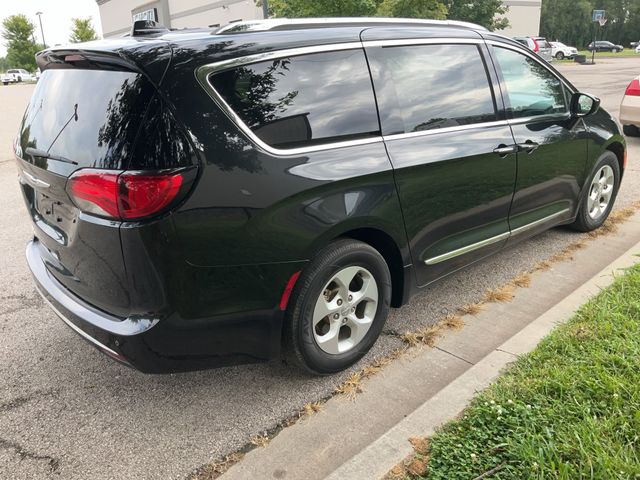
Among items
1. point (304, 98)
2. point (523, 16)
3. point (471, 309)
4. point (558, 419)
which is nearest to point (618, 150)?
point (471, 309)

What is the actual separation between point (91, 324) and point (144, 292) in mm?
383

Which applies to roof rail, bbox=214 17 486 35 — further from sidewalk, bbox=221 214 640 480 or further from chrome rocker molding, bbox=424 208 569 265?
sidewalk, bbox=221 214 640 480

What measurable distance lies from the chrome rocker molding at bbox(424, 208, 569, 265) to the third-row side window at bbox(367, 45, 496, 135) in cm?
78

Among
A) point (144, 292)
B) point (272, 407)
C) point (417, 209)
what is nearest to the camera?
point (144, 292)

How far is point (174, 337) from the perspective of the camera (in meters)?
2.27

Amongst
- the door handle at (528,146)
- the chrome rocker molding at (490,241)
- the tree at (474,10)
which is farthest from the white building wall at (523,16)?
the door handle at (528,146)

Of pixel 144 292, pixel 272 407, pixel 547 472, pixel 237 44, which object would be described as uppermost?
pixel 237 44

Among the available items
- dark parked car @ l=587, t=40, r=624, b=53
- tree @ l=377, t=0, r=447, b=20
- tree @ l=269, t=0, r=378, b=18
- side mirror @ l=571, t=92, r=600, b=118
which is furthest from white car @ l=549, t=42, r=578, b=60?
side mirror @ l=571, t=92, r=600, b=118

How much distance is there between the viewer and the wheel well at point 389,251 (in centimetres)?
287

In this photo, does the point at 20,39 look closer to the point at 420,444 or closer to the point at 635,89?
the point at 635,89

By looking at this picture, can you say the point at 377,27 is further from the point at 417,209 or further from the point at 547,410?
the point at 547,410

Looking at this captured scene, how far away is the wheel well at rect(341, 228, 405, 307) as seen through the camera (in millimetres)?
2865

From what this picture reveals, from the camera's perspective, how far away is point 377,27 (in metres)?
3.00

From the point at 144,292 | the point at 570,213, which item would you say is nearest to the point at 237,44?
the point at 144,292
